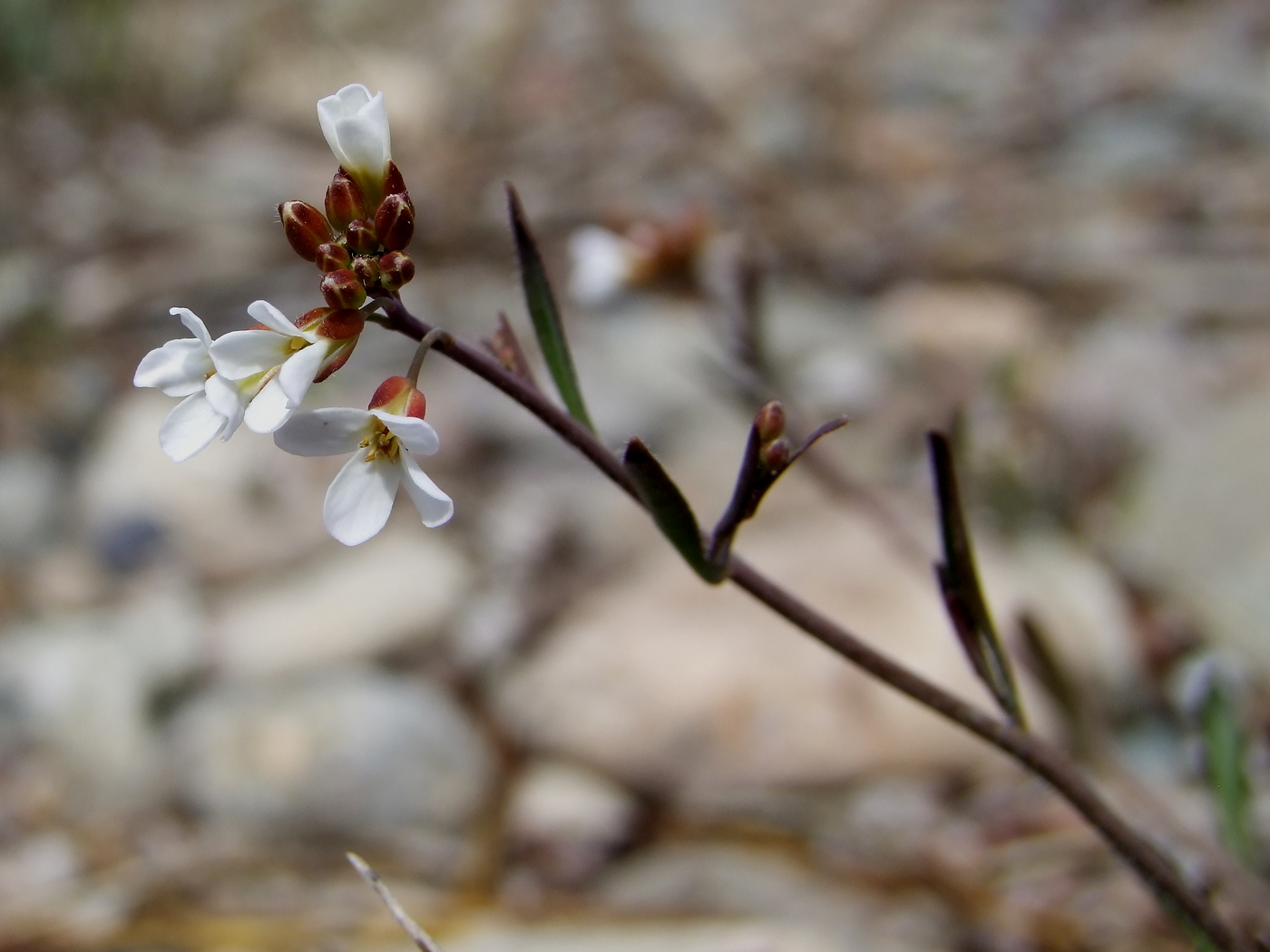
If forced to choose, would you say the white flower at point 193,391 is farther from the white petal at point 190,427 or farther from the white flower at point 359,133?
the white flower at point 359,133

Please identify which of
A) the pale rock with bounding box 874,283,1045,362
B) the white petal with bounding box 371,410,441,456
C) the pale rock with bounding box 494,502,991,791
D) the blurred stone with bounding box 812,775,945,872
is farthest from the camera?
the pale rock with bounding box 874,283,1045,362

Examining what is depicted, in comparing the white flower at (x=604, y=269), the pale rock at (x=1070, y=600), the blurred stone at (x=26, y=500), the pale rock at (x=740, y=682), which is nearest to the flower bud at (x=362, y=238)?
the white flower at (x=604, y=269)

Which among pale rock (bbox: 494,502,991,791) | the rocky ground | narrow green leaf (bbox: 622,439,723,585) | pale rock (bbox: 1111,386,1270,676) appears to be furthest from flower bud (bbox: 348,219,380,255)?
pale rock (bbox: 1111,386,1270,676)

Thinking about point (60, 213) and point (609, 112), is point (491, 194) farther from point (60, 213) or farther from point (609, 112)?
point (60, 213)

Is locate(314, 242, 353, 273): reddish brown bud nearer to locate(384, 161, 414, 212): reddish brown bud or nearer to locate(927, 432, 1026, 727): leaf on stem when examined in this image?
locate(384, 161, 414, 212): reddish brown bud

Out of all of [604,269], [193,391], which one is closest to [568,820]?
[604,269]
